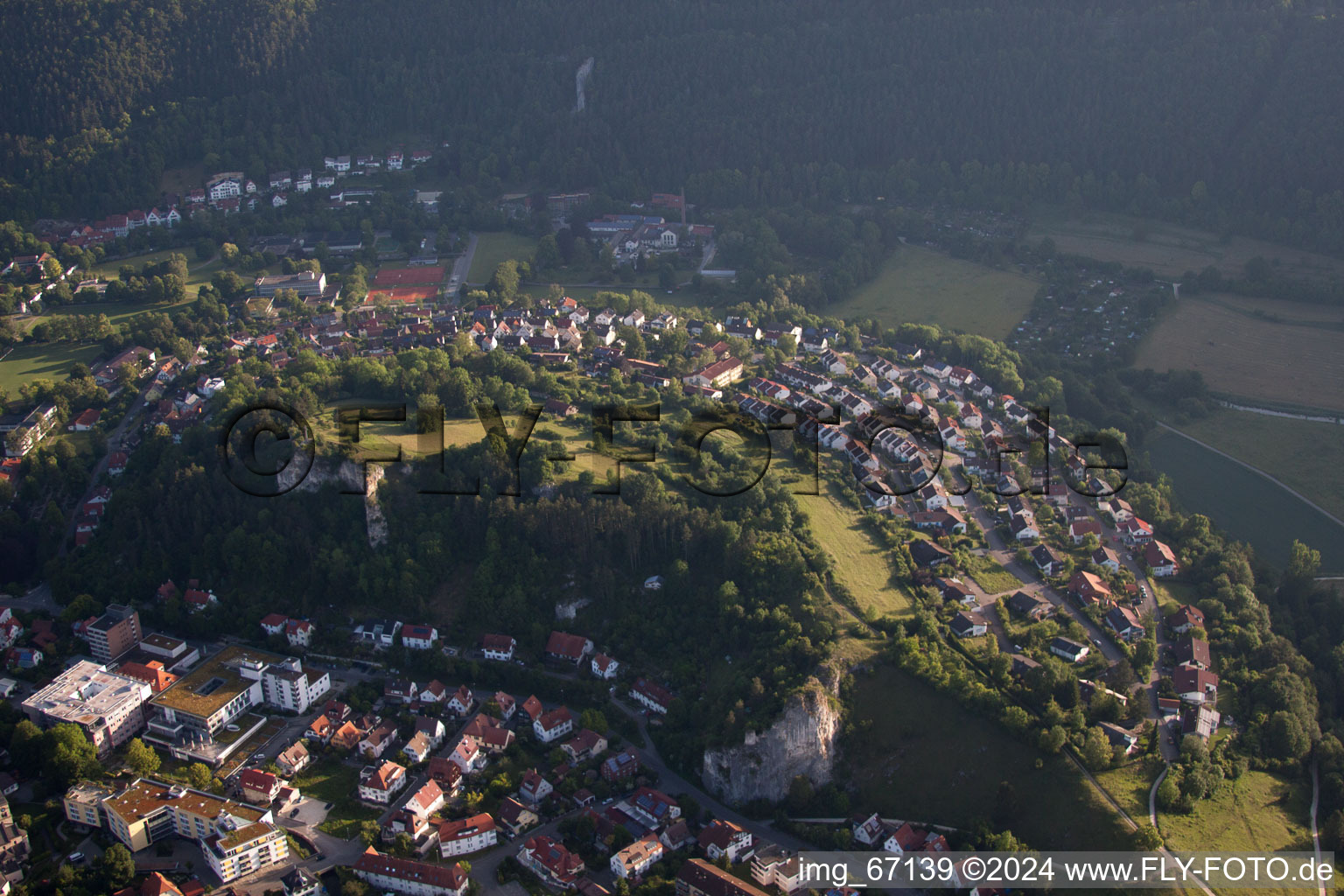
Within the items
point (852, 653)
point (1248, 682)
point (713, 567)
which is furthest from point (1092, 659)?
point (713, 567)

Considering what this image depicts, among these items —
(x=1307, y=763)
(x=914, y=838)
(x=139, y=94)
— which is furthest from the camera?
(x=139, y=94)

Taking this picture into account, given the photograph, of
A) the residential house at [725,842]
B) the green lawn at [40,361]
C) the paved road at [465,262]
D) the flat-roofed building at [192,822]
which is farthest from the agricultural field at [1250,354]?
the green lawn at [40,361]

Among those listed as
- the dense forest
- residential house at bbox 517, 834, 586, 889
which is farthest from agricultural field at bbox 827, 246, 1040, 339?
residential house at bbox 517, 834, 586, 889

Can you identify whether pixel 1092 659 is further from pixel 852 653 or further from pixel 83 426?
pixel 83 426

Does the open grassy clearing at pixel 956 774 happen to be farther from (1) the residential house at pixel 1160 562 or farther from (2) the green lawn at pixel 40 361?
(2) the green lawn at pixel 40 361

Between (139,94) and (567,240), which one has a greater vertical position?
(139,94)

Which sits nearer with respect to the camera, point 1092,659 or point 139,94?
point 1092,659
